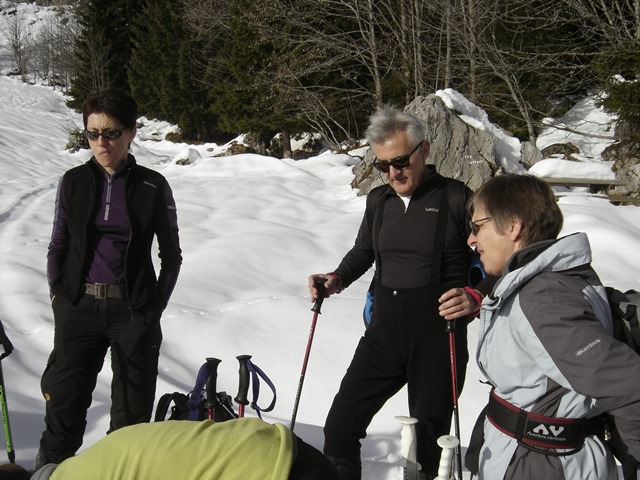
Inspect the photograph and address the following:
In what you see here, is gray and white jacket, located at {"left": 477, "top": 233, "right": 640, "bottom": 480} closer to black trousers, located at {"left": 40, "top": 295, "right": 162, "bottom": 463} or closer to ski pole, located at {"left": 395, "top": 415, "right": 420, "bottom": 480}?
ski pole, located at {"left": 395, "top": 415, "right": 420, "bottom": 480}

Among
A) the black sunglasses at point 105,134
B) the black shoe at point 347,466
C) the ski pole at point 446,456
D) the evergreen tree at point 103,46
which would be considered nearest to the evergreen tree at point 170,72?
the evergreen tree at point 103,46

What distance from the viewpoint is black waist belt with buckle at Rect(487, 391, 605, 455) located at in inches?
66.3

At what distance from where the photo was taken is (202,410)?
8.32 feet

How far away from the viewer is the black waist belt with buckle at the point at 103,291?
2.63 metres

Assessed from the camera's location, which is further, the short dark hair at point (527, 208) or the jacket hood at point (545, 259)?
the short dark hair at point (527, 208)

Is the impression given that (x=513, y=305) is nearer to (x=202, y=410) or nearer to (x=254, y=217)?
(x=202, y=410)

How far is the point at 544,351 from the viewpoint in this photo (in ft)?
5.25

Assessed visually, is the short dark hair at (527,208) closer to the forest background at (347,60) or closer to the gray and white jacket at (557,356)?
the gray and white jacket at (557,356)

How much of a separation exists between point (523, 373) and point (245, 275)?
5.24 metres

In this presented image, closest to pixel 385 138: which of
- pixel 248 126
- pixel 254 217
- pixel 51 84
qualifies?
pixel 254 217

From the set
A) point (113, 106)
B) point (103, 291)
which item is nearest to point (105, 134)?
point (113, 106)

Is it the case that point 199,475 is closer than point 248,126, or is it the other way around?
point 199,475

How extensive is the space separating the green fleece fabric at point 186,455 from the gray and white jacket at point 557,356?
78 cm

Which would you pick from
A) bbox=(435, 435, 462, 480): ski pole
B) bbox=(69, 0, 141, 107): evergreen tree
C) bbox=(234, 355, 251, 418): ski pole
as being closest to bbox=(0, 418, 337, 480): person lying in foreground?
bbox=(435, 435, 462, 480): ski pole
